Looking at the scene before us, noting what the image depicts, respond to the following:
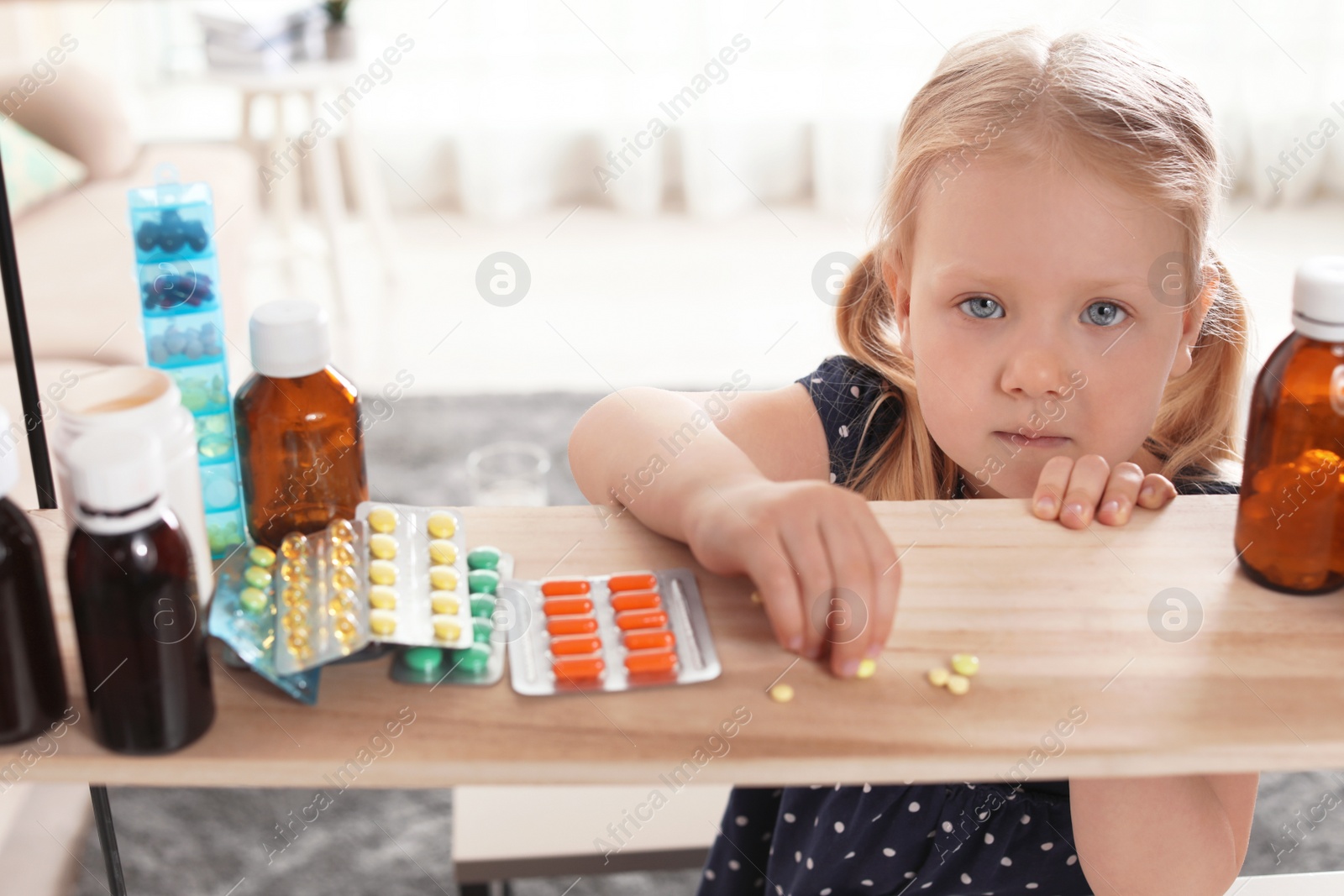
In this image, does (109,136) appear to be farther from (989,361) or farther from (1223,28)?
(1223,28)

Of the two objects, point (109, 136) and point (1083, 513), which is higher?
point (1083, 513)

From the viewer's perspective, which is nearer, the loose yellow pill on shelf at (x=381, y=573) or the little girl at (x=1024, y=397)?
the loose yellow pill on shelf at (x=381, y=573)

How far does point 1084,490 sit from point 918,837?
0.35 metres

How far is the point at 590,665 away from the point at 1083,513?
0.96 ft

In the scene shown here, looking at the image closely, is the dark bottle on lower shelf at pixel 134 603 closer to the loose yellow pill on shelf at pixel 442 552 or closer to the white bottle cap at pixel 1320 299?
the loose yellow pill on shelf at pixel 442 552

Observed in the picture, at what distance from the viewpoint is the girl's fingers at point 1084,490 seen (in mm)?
686

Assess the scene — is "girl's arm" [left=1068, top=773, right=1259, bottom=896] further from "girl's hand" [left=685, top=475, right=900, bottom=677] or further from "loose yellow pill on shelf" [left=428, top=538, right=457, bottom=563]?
"loose yellow pill on shelf" [left=428, top=538, right=457, bottom=563]

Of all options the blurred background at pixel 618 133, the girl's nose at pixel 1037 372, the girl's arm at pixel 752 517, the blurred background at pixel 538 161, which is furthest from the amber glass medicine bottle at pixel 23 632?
the blurred background at pixel 618 133

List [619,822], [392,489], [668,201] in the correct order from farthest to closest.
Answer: [668,201] < [392,489] < [619,822]

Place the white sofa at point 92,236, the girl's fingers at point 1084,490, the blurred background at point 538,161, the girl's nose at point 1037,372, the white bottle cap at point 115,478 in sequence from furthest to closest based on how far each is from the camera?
the blurred background at point 538,161 → the white sofa at point 92,236 → the girl's nose at point 1037,372 → the girl's fingers at point 1084,490 → the white bottle cap at point 115,478

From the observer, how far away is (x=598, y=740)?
527 millimetres

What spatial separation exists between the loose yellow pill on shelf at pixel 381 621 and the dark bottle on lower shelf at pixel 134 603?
0.23ft

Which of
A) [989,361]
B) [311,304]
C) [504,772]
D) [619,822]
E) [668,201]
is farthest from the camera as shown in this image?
[668,201]

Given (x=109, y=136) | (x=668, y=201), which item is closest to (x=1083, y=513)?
(x=109, y=136)
